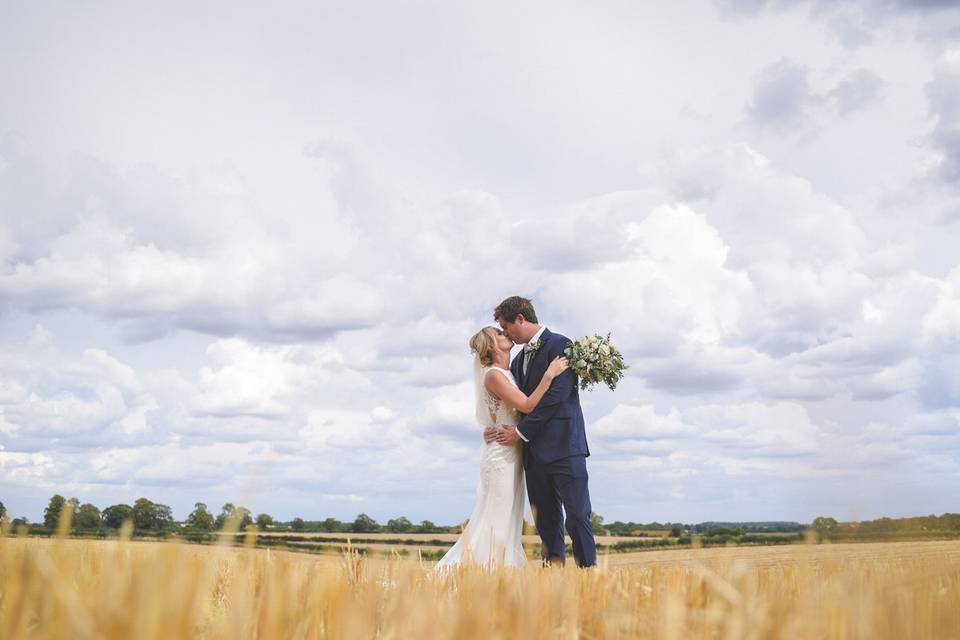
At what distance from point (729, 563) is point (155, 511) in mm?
27593

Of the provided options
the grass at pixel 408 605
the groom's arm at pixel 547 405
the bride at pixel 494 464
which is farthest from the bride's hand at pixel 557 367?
the grass at pixel 408 605

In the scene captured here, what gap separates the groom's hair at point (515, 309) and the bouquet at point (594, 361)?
2.53 ft

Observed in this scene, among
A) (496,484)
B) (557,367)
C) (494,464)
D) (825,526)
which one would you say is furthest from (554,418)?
(825,526)

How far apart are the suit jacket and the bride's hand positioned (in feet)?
0.44

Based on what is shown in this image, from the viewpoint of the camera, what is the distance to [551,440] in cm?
1137

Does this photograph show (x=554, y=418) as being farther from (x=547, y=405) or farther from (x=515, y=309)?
(x=515, y=309)

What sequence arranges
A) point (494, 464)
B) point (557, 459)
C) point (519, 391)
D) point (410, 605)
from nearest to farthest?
point (410, 605), point (557, 459), point (519, 391), point (494, 464)

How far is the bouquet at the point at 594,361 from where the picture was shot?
451 inches

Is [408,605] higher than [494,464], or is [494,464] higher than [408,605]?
[494,464]

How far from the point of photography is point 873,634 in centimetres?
216

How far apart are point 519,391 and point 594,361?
1184mm

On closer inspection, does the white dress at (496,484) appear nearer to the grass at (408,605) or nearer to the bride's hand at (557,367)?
the bride's hand at (557,367)

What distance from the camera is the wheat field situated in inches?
63.4

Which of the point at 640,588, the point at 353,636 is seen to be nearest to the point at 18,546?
the point at 353,636
